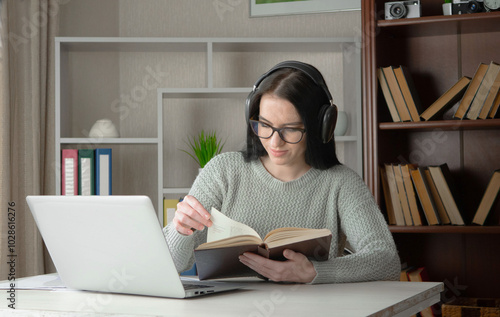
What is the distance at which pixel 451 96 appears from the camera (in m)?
2.37

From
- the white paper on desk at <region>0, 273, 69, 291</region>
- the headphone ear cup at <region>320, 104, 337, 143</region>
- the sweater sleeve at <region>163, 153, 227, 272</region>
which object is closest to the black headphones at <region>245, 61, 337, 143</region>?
the headphone ear cup at <region>320, 104, 337, 143</region>

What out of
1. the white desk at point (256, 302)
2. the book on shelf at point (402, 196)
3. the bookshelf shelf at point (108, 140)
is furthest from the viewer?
the bookshelf shelf at point (108, 140)

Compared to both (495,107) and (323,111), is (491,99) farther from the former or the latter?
(323,111)

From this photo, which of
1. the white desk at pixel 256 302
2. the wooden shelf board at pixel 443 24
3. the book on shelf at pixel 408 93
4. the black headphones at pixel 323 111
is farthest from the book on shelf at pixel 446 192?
the white desk at pixel 256 302

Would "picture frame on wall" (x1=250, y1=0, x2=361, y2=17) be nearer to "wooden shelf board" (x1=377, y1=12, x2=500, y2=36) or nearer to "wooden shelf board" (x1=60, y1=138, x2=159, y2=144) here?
"wooden shelf board" (x1=377, y1=12, x2=500, y2=36)

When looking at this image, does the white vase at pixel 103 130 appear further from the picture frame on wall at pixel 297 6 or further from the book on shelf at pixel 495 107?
the book on shelf at pixel 495 107

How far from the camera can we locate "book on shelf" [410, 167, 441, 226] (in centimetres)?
236

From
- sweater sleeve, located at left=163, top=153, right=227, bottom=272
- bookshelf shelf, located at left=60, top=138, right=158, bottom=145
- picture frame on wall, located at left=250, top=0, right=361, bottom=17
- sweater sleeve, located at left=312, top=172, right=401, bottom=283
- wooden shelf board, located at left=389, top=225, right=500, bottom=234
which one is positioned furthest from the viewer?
picture frame on wall, located at left=250, top=0, right=361, bottom=17

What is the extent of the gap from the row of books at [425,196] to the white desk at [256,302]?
1.22 meters

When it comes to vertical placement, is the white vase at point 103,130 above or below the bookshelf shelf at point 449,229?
above

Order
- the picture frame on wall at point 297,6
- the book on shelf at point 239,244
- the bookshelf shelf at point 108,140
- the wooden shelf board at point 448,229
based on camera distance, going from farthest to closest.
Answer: the picture frame on wall at point 297,6, the bookshelf shelf at point 108,140, the wooden shelf board at point 448,229, the book on shelf at point 239,244

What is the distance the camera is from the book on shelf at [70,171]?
2.46 m

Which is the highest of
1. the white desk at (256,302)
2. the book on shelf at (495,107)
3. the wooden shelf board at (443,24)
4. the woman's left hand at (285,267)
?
the wooden shelf board at (443,24)

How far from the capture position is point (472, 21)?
2.37 metres
